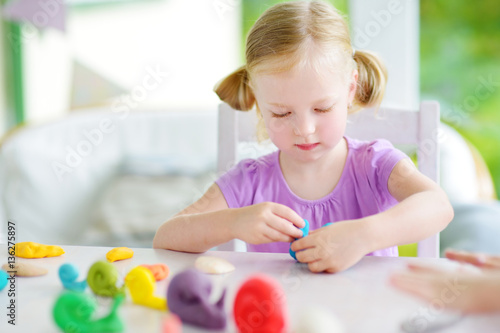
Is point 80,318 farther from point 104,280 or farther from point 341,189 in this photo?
point 341,189

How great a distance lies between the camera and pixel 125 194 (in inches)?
81.9

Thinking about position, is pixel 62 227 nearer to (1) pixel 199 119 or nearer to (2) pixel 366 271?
(1) pixel 199 119

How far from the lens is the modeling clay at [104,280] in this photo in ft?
1.72

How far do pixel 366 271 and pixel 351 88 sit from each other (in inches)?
14.5

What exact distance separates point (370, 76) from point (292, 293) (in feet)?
1.68

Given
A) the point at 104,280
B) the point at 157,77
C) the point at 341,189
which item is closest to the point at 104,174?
the point at 157,77

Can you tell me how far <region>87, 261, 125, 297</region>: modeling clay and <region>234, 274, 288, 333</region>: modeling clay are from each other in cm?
15

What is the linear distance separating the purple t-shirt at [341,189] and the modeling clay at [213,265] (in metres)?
0.28

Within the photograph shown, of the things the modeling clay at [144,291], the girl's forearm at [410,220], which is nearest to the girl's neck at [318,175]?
the girl's forearm at [410,220]

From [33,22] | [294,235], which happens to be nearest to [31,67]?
[33,22]

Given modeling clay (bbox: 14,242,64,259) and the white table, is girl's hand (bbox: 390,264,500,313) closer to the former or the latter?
the white table

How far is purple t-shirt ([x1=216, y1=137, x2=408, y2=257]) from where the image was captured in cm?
86

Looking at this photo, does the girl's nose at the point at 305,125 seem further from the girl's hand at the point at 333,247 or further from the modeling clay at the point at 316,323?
the modeling clay at the point at 316,323

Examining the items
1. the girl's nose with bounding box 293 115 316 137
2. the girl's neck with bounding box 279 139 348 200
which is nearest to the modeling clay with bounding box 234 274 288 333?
the girl's nose with bounding box 293 115 316 137
